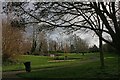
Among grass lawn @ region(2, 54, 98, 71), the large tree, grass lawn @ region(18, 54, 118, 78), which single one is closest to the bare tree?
grass lawn @ region(2, 54, 98, 71)

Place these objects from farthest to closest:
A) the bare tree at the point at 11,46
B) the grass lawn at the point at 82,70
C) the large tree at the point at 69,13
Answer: the bare tree at the point at 11,46, the grass lawn at the point at 82,70, the large tree at the point at 69,13

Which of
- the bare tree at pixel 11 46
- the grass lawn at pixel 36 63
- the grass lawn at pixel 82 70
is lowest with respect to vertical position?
the grass lawn at pixel 82 70

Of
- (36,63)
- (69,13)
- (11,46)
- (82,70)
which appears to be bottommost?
(82,70)

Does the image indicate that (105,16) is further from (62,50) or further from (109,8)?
(62,50)

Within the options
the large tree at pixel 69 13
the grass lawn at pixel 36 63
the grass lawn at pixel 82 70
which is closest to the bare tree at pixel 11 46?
the grass lawn at pixel 36 63

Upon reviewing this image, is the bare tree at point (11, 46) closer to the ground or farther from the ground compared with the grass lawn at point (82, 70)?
farther from the ground

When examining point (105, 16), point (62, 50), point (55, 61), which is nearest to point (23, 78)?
point (62, 50)

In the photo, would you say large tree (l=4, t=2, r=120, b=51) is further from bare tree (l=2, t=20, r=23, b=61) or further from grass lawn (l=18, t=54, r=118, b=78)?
bare tree (l=2, t=20, r=23, b=61)

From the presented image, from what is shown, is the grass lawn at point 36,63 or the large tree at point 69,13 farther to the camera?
the grass lawn at point 36,63

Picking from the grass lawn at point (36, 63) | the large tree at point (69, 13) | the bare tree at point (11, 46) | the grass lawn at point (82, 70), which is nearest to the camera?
the large tree at point (69, 13)

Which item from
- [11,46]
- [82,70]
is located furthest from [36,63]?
[82,70]

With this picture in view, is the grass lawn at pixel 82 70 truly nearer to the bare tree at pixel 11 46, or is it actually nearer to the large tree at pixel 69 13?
the bare tree at pixel 11 46

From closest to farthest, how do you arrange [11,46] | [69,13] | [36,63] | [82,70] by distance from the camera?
[69,13]
[82,70]
[11,46]
[36,63]

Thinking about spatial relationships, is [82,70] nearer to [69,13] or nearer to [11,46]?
[11,46]
